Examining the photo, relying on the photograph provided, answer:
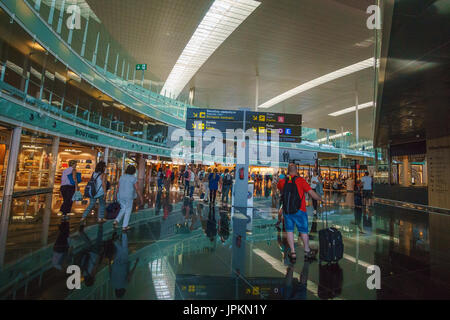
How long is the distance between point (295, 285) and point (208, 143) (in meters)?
29.5

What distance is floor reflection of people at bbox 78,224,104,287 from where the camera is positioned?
3.00 metres

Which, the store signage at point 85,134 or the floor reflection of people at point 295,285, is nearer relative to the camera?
the floor reflection of people at point 295,285

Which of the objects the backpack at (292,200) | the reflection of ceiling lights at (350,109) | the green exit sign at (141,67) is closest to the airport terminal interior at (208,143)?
the backpack at (292,200)

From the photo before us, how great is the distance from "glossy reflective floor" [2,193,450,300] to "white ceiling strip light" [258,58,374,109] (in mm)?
20366

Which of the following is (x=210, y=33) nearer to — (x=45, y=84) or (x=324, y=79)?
(x=45, y=84)

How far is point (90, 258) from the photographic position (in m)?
3.65

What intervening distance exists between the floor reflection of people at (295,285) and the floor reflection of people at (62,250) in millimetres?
3116

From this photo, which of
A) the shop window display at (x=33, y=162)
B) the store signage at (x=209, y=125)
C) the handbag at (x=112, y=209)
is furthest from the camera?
the shop window display at (x=33, y=162)

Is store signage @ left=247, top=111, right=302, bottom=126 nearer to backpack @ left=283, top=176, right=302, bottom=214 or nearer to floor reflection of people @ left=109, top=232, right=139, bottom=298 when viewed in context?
backpack @ left=283, top=176, right=302, bottom=214

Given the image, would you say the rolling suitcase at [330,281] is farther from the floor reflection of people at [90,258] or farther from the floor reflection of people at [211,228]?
the floor reflection of people at [90,258]

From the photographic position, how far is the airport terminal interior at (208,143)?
132 inches

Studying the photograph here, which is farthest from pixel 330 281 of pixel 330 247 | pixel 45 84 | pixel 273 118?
pixel 45 84

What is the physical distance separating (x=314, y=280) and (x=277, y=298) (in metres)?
0.85
